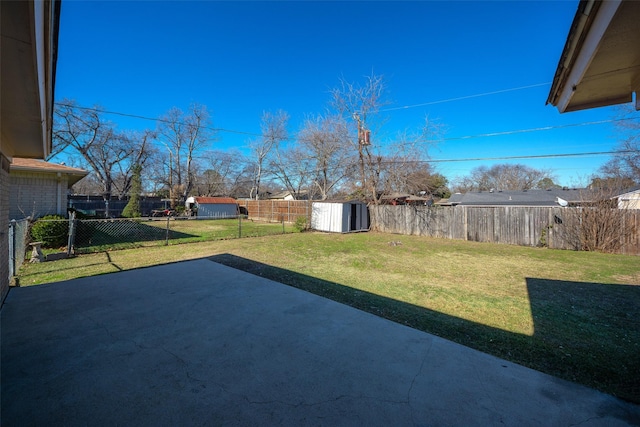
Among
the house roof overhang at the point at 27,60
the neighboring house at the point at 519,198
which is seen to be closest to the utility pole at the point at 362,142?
the neighboring house at the point at 519,198

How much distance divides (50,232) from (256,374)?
10017mm

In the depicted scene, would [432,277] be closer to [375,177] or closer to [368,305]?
[368,305]

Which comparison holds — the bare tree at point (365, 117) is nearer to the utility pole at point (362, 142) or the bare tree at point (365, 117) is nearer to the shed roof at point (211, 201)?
the utility pole at point (362, 142)

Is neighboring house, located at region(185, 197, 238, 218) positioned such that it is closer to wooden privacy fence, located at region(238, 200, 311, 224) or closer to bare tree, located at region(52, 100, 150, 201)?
wooden privacy fence, located at region(238, 200, 311, 224)

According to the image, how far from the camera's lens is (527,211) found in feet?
36.2

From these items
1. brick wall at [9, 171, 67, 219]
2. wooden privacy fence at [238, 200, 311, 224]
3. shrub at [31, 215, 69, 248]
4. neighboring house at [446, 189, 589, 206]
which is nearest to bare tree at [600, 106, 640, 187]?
neighboring house at [446, 189, 589, 206]

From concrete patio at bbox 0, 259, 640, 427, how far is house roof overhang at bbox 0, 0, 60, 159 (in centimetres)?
228

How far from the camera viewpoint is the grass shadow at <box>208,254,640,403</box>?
96.2 inches

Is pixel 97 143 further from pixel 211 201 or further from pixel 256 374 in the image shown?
pixel 256 374

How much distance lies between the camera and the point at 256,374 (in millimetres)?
2193

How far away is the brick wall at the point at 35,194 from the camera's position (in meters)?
8.94

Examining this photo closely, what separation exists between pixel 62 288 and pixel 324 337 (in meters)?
4.63

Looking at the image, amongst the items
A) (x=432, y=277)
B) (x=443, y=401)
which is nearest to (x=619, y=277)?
(x=432, y=277)

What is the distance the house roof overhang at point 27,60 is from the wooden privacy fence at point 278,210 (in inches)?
530
